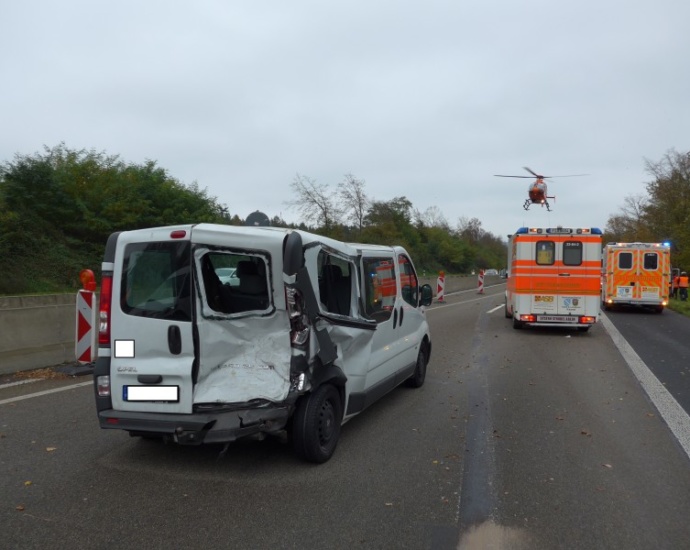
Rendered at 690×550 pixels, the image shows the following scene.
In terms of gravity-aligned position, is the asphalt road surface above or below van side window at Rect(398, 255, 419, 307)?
below

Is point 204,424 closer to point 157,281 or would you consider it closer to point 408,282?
point 157,281

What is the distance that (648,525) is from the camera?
410cm

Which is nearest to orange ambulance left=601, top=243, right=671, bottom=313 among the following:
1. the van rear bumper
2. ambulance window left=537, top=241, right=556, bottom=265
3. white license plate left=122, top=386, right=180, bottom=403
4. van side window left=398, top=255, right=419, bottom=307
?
ambulance window left=537, top=241, right=556, bottom=265

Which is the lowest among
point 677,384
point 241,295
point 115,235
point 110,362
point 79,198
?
point 677,384

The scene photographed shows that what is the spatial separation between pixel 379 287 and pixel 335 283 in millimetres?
1053

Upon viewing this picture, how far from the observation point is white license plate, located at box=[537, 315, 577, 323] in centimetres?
1516

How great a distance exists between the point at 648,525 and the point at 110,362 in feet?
13.4

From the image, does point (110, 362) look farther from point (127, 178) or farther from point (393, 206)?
point (393, 206)

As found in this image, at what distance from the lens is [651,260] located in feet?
75.7

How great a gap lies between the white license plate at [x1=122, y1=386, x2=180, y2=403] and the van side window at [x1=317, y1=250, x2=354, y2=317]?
56.3 inches

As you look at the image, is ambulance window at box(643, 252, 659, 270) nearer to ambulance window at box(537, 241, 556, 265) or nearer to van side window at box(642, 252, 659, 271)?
van side window at box(642, 252, 659, 271)

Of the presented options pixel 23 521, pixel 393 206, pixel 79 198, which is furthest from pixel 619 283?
pixel 393 206

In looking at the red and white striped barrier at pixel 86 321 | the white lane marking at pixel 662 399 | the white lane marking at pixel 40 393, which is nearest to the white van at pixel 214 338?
the white lane marking at pixel 40 393

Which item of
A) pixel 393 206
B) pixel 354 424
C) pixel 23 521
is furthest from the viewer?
pixel 393 206
